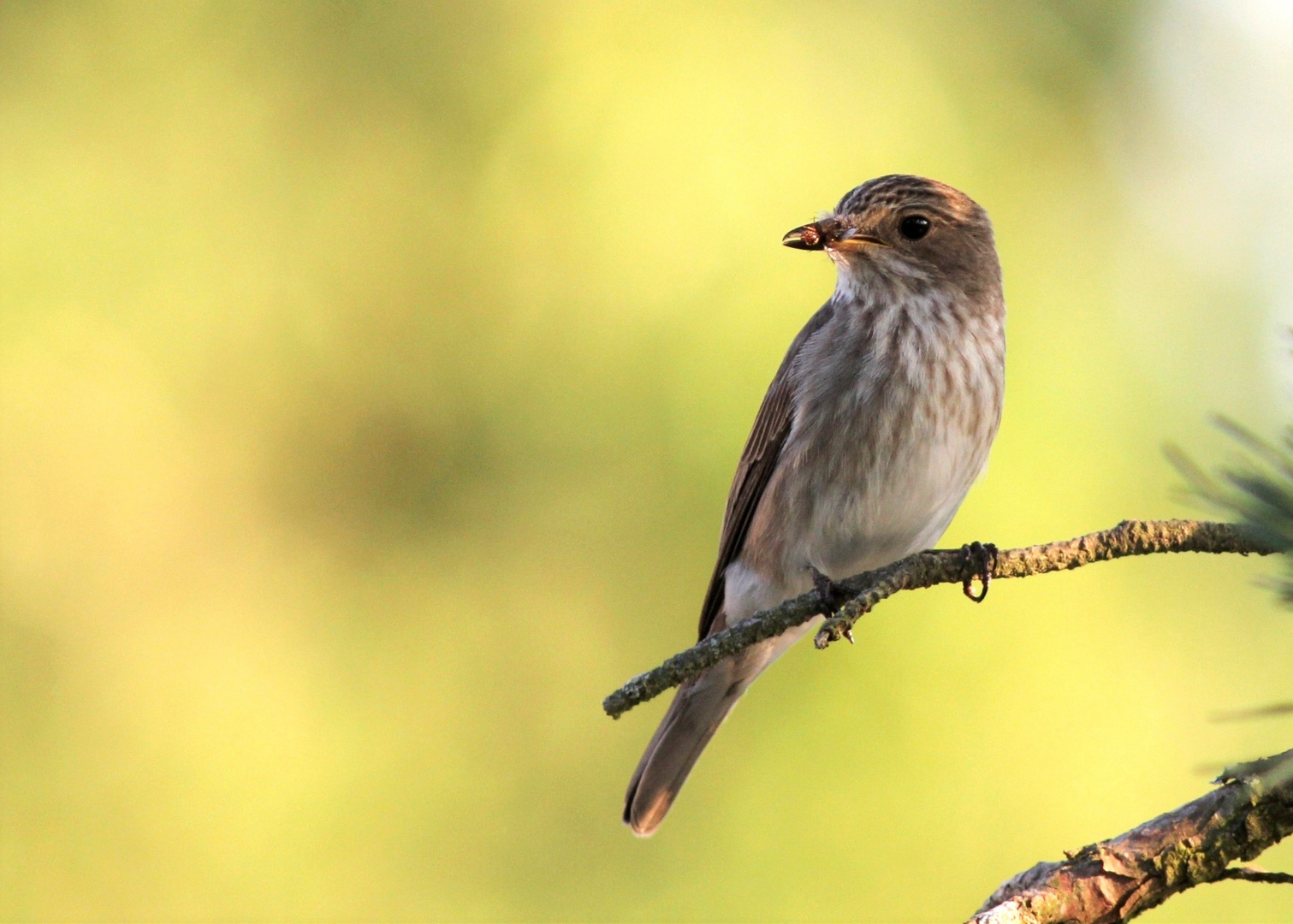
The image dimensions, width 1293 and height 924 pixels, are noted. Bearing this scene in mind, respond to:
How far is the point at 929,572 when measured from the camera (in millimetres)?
2412

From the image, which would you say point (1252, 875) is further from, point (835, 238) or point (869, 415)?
point (835, 238)

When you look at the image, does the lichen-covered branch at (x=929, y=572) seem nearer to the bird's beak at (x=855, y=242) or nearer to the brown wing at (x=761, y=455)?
the brown wing at (x=761, y=455)

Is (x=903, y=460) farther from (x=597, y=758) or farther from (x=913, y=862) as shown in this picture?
(x=597, y=758)

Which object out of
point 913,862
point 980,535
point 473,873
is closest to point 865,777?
point 913,862

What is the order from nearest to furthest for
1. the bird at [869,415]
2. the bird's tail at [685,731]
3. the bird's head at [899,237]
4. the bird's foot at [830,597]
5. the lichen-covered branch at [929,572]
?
the lichen-covered branch at [929,572], the bird's foot at [830,597], the bird at [869,415], the bird's head at [899,237], the bird's tail at [685,731]

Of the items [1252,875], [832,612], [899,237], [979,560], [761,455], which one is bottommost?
[1252,875]

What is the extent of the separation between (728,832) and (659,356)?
81.0 inches

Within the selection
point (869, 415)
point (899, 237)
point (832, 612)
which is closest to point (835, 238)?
point (899, 237)

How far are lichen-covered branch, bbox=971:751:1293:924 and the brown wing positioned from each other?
2.06 meters

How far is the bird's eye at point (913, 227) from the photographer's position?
12.5 ft

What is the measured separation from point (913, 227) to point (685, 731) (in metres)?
1.74

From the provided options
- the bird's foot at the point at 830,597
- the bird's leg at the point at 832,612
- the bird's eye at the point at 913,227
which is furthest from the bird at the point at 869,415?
the bird's foot at the point at 830,597

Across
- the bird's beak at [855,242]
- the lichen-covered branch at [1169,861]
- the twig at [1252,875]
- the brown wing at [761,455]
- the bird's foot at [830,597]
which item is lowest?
the twig at [1252,875]

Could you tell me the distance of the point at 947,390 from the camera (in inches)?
139
